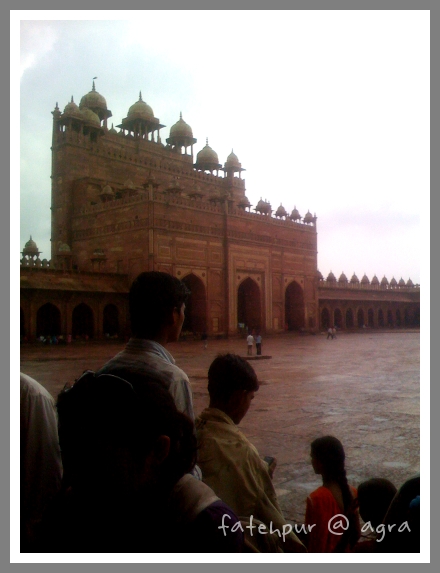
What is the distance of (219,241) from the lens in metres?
22.2

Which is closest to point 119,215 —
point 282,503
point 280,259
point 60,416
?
point 280,259

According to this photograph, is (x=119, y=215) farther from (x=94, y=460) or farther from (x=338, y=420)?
(x=94, y=460)

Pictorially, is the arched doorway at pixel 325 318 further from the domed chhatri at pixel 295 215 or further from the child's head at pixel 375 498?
the child's head at pixel 375 498

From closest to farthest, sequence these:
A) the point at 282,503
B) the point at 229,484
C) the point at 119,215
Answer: the point at 229,484, the point at 282,503, the point at 119,215

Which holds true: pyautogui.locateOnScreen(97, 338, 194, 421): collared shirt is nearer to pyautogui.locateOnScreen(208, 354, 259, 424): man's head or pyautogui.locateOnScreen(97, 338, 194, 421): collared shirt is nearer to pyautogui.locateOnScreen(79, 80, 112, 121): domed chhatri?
pyautogui.locateOnScreen(208, 354, 259, 424): man's head

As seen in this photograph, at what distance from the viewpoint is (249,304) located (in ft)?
81.5

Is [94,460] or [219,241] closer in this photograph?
[94,460]

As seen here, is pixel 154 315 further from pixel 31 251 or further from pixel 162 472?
pixel 31 251

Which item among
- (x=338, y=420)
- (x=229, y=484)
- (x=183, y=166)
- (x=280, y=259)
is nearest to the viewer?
(x=229, y=484)

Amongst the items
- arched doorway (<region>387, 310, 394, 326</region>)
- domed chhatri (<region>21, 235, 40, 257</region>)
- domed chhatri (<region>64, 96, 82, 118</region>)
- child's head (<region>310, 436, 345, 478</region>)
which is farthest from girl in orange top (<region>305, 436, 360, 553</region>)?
arched doorway (<region>387, 310, 394, 326</region>)

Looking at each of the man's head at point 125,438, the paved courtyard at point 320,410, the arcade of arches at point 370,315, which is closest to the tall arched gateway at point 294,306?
the arcade of arches at point 370,315

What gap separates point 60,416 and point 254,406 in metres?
5.04

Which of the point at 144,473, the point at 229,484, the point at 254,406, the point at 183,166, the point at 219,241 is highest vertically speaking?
the point at 183,166

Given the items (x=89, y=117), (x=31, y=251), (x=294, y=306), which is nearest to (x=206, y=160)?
(x=89, y=117)
